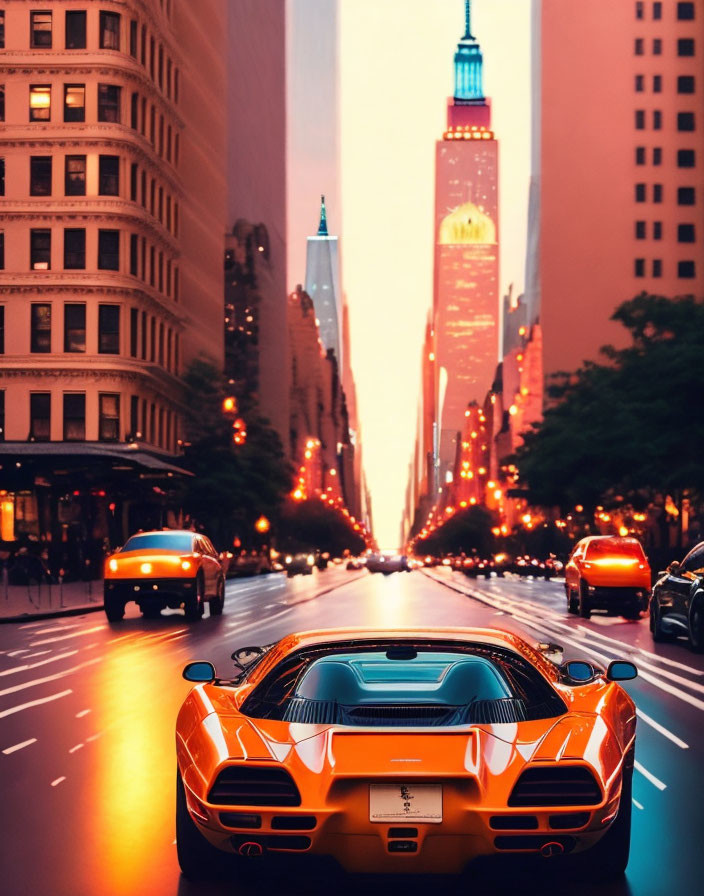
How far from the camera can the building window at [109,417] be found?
7050 cm

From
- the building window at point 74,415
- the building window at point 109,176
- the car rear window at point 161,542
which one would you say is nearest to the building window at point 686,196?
the building window at point 109,176

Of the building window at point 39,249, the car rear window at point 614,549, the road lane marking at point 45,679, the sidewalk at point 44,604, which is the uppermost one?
the building window at point 39,249

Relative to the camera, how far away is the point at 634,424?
63.1 m

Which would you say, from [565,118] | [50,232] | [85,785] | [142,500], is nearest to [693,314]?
[142,500]

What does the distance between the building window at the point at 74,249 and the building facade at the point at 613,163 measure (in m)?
82.8

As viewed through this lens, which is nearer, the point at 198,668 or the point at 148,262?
the point at 198,668

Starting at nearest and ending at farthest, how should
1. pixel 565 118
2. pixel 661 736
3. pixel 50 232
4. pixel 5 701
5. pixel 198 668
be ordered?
pixel 198 668 < pixel 661 736 < pixel 5 701 < pixel 50 232 < pixel 565 118

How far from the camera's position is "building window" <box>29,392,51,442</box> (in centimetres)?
7006

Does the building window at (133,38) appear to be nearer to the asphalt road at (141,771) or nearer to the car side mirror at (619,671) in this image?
the asphalt road at (141,771)

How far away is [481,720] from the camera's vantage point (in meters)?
6.55

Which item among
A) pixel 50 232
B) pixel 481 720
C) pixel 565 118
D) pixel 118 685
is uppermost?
pixel 565 118

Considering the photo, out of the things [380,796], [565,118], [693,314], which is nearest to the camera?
[380,796]

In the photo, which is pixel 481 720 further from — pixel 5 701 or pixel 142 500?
pixel 142 500

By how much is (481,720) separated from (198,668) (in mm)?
1848
